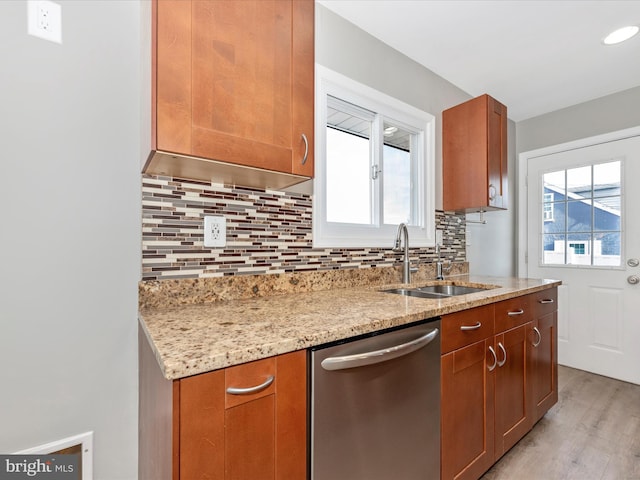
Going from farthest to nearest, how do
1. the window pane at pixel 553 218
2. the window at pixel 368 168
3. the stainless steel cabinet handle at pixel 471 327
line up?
the window pane at pixel 553 218 → the window at pixel 368 168 → the stainless steel cabinet handle at pixel 471 327

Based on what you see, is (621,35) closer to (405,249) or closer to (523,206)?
(523,206)

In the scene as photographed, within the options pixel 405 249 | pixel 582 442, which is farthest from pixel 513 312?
pixel 582 442

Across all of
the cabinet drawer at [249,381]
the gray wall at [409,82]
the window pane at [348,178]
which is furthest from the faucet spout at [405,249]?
the cabinet drawer at [249,381]

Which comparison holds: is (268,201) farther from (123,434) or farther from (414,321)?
(123,434)

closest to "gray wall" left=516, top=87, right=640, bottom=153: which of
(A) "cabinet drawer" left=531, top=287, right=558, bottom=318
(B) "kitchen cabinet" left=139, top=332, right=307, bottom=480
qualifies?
(A) "cabinet drawer" left=531, top=287, right=558, bottom=318

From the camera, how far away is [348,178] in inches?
77.2

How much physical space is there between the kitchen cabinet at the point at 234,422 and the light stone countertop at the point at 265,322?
38 millimetres

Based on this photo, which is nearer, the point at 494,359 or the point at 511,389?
the point at 494,359

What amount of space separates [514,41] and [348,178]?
1.35 m

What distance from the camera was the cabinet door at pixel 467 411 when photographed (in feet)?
4.12

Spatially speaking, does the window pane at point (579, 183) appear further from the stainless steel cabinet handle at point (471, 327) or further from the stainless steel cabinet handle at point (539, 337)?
the stainless steel cabinet handle at point (471, 327)

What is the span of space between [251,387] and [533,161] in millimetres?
3466

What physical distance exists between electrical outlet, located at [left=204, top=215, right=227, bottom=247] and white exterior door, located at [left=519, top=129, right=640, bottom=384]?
9.87ft

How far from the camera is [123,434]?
1.14 m
